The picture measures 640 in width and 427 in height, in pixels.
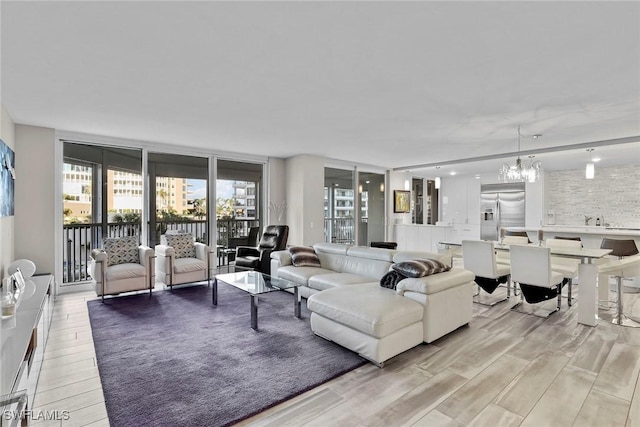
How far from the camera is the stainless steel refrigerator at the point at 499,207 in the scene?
832cm

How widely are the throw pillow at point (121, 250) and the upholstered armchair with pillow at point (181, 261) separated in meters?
0.33

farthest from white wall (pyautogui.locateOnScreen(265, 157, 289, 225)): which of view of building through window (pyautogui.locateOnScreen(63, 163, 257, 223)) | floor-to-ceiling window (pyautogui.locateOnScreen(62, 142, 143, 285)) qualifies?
floor-to-ceiling window (pyautogui.locateOnScreen(62, 142, 143, 285))

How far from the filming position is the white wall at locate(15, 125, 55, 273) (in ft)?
14.6

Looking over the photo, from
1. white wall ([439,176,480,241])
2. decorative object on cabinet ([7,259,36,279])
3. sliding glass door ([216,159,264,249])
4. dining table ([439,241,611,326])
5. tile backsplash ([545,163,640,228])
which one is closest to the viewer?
dining table ([439,241,611,326])

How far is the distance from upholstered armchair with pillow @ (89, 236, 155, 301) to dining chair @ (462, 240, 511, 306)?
14.9 ft

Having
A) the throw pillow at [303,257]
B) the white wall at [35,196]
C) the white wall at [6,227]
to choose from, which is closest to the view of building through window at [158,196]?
the white wall at [35,196]

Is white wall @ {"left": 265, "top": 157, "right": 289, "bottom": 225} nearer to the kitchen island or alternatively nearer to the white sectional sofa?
the white sectional sofa

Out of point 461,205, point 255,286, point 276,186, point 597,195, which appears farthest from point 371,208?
point 255,286

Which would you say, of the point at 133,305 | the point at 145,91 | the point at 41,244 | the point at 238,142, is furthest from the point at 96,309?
the point at 238,142

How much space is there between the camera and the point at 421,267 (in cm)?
312

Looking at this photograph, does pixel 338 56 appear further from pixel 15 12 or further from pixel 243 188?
pixel 243 188

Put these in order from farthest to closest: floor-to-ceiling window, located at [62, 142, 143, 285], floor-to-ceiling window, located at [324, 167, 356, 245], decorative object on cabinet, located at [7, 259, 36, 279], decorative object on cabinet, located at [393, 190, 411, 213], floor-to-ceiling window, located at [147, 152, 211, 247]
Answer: decorative object on cabinet, located at [393, 190, 411, 213], floor-to-ceiling window, located at [324, 167, 356, 245], floor-to-ceiling window, located at [147, 152, 211, 247], floor-to-ceiling window, located at [62, 142, 143, 285], decorative object on cabinet, located at [7, 259, 36, 279]

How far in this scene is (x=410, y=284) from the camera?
3.05 meters

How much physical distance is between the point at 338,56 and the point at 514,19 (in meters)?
1.17
